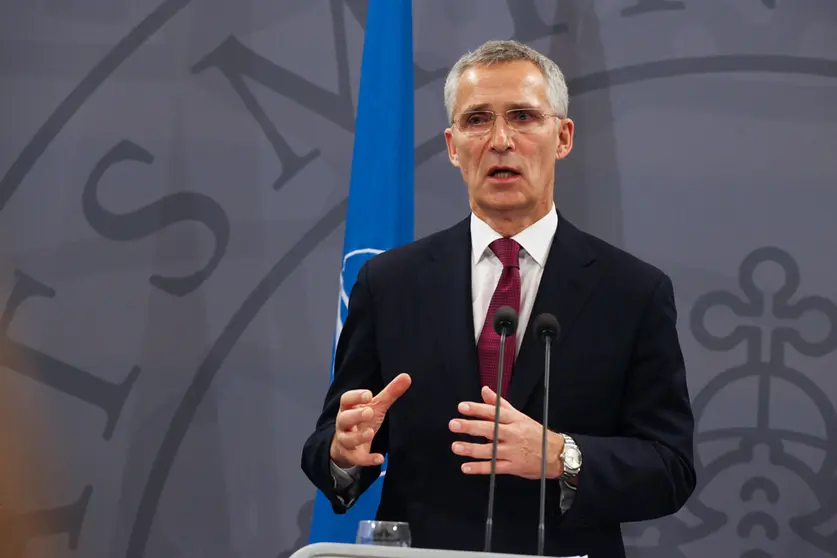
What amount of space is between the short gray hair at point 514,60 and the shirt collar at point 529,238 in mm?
239

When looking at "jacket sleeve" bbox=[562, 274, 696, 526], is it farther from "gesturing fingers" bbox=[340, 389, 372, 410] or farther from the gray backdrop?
the gray backdrop

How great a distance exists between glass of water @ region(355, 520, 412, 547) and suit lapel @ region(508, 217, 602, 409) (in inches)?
14.9

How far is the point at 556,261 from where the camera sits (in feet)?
6.04

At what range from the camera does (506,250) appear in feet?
6.13

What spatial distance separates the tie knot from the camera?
186cm

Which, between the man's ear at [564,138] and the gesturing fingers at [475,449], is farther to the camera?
the man's ear at [564,138]

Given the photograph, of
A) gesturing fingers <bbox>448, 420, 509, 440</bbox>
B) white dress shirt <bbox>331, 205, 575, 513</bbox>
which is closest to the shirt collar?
white dress shirt <bbox>331, 205, 575, 513</bbox>

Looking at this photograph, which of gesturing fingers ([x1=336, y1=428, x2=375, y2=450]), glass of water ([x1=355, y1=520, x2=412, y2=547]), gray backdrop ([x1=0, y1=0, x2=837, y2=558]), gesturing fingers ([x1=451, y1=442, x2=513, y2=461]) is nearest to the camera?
glass of water ([x1=355, y1=520, x2=412, y2=547])

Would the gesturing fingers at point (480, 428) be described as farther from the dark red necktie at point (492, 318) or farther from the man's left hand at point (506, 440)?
the dark red necktie at point (492, 318)

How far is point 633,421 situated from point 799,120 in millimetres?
1875

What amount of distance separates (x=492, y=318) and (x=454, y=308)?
0.09 m

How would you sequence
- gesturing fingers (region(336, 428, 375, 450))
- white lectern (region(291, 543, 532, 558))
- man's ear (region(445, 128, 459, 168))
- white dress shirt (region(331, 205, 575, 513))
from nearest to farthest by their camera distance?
white lectern (region(291, 543, 532, 558)), gesturing fingers (region(336, 428, 375, 450)), white dress shirt (region(331, 205, 575, 513)), man's ear (region(445, 128, 459, 168))

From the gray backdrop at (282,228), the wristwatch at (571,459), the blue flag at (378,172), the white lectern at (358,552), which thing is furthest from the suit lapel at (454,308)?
the gray backdrop at (282,228)

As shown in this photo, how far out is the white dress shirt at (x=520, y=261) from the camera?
183cm
